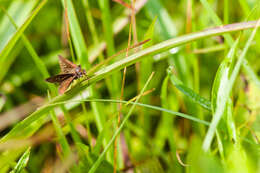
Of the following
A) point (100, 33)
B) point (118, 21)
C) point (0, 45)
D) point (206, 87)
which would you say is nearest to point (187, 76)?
point (206, 87)

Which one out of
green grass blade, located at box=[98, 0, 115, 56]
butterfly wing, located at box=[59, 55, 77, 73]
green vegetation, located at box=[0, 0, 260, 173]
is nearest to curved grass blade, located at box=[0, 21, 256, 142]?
green vegetation, located at box=[0, 0, 260, 173]

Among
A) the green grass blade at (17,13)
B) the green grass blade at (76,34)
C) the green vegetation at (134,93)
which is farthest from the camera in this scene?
the green grass blade at (17,13)

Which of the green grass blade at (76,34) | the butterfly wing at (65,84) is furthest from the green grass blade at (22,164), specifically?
the green grass blade at (76,34)

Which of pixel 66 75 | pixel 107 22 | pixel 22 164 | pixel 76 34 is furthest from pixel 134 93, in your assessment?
pixel 22 164

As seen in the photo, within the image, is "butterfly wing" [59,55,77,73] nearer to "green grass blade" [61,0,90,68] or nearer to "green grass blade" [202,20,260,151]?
"green grass blade" [61,0,90,68]

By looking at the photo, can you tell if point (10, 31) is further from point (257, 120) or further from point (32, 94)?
point (257, 120)

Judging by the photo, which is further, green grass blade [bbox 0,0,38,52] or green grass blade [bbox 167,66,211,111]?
green grass blade [bbox 0,0,38,52]

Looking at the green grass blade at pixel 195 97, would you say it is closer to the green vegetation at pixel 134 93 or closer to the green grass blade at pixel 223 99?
the green vegetation at pixel 134 93
